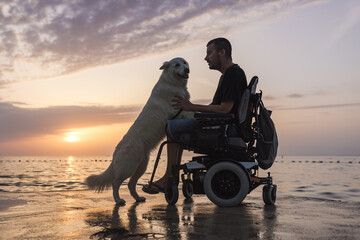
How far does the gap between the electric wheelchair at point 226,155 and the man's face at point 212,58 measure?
1.58 ft

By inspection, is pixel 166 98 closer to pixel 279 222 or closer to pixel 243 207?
pixel 243 207

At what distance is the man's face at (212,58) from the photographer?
416 cm

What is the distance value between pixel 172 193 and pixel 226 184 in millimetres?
794

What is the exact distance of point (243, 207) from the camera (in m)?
3.81

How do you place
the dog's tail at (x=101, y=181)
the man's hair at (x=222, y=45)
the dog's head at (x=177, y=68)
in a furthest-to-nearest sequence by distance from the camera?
the dog's head at (x=177, y=68) < the dog's tail at (x=101, y=181) < the man's hair at (x=222, y=45)

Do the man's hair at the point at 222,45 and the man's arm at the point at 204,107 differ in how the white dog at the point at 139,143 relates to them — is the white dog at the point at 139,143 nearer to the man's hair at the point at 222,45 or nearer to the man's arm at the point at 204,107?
the man's arm at the point at 204,107

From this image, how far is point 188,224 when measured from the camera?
2766 mm

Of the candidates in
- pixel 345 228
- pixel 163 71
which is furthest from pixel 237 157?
pixel 163 71

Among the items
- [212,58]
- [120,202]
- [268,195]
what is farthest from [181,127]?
[120,202]

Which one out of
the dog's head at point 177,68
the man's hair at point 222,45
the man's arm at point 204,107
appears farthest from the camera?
the dog's head at point 177,68

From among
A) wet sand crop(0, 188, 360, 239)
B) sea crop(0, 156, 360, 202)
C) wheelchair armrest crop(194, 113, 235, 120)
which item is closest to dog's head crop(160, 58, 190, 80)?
wheelchair armrest crop(194, 113, 235, 120)

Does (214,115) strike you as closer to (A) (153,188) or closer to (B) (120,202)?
(A) (153,188)

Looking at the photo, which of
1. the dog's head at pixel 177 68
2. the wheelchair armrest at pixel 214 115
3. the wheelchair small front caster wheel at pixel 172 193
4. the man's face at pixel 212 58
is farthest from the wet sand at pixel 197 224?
the dog's head at pixel 177 68

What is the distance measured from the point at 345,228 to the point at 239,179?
1.21 m
